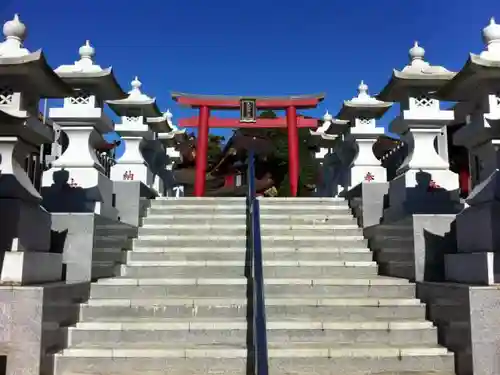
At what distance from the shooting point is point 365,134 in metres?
9.09

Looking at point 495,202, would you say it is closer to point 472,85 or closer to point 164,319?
point 472,85

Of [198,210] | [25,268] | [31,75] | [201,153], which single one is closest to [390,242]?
[198,210]

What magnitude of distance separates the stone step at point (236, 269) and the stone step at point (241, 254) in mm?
236

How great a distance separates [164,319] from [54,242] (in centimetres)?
136

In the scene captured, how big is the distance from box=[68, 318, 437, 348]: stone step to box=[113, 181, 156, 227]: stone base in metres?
2.52

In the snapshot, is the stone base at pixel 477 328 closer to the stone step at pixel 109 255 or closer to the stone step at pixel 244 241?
the stone step at pixel 244 241

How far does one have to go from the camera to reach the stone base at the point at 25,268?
4.16m

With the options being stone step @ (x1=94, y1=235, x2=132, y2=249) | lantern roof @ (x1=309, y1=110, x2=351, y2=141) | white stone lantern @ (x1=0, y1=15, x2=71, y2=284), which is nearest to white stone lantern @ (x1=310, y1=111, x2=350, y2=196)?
lantern roof @ (x1=309, y1=110, x2=351, y2=141)

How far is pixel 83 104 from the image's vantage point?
6664mm

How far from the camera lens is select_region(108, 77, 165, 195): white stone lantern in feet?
29.7

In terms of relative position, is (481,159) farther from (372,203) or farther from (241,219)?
(241,219)

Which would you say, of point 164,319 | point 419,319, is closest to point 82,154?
point 164,319

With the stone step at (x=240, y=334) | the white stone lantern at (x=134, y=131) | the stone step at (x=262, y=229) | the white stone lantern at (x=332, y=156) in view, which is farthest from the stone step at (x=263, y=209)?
the stone step at (x=240, y=334)

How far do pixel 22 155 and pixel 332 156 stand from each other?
24.3 ft
